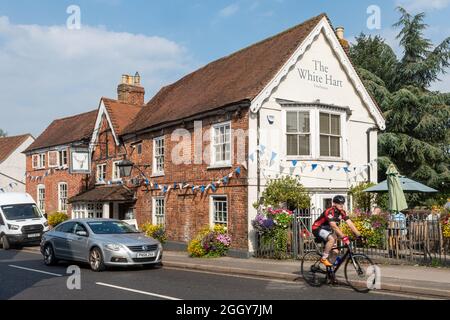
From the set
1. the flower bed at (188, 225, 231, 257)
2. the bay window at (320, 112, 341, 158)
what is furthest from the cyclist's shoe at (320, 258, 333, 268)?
the bay window at (320, 112, 341, 158)

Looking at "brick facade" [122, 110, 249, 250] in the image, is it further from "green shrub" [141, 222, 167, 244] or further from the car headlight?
the car headlight

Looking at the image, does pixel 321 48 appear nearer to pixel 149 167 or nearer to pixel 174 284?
pixel 149 167

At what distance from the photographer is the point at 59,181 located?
31.1m

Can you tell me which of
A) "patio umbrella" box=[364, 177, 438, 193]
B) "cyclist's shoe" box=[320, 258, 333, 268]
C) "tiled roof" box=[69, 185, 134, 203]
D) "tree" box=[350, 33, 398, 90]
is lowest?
"cyclist's shoe" box=[320, 258, 333, 268]

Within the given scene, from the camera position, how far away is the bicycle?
1044 centimetres

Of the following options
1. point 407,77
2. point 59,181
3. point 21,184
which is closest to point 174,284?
point 59,181

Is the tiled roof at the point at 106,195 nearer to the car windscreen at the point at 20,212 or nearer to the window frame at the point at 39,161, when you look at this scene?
the car windscreen at the point at 20,212

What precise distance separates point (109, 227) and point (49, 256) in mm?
2207

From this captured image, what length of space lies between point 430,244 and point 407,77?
1938 cm

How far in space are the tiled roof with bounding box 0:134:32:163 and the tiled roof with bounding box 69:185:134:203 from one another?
24.4m

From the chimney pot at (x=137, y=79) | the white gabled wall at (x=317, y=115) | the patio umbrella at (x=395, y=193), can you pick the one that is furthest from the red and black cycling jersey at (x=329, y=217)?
the chimney pot at (x=137, y=79)

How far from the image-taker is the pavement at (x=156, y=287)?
970 cm

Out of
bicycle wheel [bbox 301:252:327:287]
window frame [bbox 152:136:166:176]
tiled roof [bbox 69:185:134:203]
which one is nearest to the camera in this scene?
bicycle wheel [bbox 301:252:327:287]

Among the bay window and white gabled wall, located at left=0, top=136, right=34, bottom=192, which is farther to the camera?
white gabled wall, located at left=0, top=136, right=34, bottom=192
